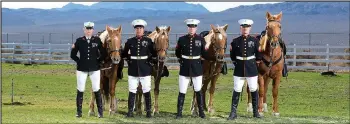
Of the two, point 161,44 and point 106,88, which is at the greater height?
point 161,44

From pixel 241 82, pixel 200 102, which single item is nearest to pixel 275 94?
pixel 241 82

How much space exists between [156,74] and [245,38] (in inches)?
107

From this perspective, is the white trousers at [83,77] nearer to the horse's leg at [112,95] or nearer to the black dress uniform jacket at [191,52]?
the horse's leg at [112,95]

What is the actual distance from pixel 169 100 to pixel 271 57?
645 centimetres

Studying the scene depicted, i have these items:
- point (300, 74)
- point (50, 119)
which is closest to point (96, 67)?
point (50, 119)

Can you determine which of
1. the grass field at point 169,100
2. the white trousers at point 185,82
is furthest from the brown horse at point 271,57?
the white trousers at point 185,82

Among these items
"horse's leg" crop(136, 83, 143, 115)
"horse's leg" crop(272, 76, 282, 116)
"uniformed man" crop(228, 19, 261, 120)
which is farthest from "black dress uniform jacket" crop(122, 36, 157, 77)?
"horse's leg" crop(272, 76, 282, 116)

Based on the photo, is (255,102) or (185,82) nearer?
(185,82)

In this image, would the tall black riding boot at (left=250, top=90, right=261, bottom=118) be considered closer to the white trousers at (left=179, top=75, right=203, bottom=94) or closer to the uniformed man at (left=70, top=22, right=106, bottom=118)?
the white trousers at (left=179, top=75, right=203, bottom=94)

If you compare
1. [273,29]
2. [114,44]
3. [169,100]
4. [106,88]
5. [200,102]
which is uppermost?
[273,29]

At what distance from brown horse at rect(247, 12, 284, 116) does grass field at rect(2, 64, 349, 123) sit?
677 millimetres

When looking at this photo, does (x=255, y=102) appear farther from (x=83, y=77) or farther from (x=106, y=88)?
(x=106, y=88)

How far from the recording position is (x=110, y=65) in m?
16.6

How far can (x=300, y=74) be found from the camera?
35.4 m
